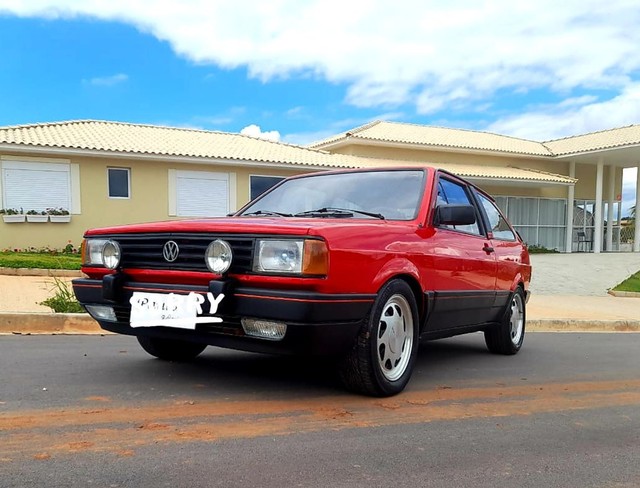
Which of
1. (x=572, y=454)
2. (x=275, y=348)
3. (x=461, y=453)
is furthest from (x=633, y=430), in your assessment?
(x=275, y=348)

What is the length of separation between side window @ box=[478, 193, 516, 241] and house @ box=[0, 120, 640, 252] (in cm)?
1156

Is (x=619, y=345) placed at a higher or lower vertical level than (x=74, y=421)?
lower

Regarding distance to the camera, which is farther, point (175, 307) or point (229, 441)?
point (175, 307)

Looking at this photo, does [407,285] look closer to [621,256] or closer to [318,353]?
[318,353]

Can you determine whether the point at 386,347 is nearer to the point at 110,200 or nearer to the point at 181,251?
the point at 181,251

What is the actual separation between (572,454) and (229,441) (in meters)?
1.75

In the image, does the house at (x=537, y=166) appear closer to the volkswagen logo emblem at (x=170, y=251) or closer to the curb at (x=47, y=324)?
the curb at (x=47, y=324)

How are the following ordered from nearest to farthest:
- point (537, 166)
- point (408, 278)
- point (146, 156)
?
point (408, 278) → point (146, 156) → point (537, 166)

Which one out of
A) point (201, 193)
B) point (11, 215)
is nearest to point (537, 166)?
point (201, 193)

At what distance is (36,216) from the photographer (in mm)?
14344

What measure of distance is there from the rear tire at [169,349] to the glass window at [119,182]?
12189mm

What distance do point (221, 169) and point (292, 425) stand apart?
1436 centimetres

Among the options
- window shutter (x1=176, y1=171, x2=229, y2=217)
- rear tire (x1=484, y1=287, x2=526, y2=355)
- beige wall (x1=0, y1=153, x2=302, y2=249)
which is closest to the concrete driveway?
rear tire (x1=484, y1=287, x2=526, y2=355)

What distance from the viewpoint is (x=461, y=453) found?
9.10 ft
